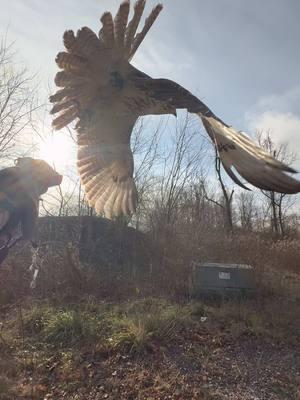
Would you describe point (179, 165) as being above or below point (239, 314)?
above

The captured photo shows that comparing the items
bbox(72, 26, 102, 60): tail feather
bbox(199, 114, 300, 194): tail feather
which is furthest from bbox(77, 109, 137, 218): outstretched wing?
bbox(199, 114, 300, 194): tail feather

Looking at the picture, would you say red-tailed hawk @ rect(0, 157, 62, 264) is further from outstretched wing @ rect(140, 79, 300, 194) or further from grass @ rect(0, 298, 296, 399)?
grass @ rect(0, 298, 296, 399)

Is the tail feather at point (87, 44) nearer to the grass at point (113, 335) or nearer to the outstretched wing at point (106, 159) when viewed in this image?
the outstretched wing at point (106, 159)

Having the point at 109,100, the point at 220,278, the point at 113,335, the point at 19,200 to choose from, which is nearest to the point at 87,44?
the point at 109,100

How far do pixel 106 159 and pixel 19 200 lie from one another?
259 centimetres

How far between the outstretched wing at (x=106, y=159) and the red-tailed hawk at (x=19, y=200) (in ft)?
6.91

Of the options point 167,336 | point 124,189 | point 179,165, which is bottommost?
point 167,336

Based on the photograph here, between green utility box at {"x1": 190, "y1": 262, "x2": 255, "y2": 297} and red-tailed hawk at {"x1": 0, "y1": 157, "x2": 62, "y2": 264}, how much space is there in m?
6.00

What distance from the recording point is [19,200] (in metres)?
2.36

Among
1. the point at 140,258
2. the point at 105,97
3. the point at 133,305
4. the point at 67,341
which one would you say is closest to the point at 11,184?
the point at 105,97

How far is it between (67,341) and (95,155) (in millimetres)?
2695

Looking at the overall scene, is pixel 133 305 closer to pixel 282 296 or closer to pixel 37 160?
pixel 282 296

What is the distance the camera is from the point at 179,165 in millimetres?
15773

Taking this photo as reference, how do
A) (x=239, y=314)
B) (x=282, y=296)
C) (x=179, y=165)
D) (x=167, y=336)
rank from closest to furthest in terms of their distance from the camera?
(x=167, y=336) → (x=239, y=314) → (x=282, y=296) → (x=179, y=165)
